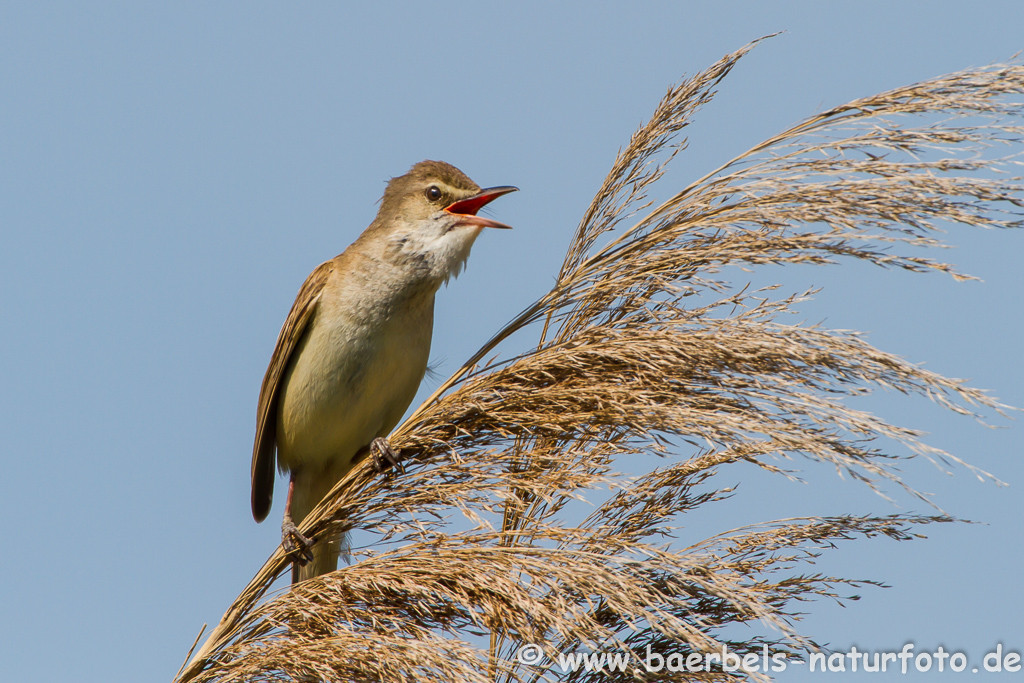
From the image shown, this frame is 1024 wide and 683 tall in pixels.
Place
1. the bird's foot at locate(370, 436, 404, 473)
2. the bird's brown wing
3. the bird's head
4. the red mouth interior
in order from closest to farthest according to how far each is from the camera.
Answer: the bird's foot at locate(370, 436, 404, 473) < the bird's head < the bird's brown wing < the red mouth interior

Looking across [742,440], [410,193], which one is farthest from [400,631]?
[410,193]

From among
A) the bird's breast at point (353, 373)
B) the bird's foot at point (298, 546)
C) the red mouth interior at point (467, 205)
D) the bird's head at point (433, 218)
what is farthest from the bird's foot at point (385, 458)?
the red mouth interior at point (467, 205)

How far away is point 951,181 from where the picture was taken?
216 cm

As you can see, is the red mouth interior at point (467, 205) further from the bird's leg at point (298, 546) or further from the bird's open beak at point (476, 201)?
the bird's leg at point (298, 546)

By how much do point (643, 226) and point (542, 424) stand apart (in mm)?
673

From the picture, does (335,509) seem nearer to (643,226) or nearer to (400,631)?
(400,631)

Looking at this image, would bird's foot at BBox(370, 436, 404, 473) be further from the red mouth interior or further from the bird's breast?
the red mouth interior

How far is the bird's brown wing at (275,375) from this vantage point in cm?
407

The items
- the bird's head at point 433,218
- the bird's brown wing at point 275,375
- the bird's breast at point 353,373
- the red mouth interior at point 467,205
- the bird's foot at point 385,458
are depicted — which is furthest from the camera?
the red mouth interior at point 467,205

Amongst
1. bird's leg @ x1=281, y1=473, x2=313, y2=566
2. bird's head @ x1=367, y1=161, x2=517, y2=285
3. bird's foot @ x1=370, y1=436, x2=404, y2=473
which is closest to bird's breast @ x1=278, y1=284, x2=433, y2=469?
bird's head @ x1=367, y1=161, x2=517, y2=285

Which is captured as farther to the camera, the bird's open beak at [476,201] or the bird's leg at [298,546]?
the bird's open beak at [476,201]

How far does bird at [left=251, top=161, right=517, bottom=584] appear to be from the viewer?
3.79 meters

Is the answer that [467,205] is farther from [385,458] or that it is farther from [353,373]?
[385,458]

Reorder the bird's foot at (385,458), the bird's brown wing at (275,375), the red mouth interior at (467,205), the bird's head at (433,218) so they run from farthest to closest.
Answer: the red mouth interior at (467,205) → the bird's brown wing at (275,375) → the bird's head at (433,218) → the bird's foot at (385,458)
